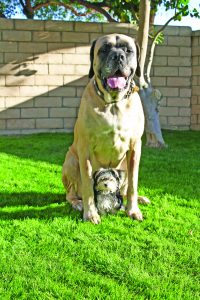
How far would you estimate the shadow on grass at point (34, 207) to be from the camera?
3289mm

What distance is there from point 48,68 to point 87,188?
616cm

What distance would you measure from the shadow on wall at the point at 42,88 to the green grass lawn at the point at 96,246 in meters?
4.34

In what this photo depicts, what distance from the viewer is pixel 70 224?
3.08 m

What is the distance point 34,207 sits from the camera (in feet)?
11.6

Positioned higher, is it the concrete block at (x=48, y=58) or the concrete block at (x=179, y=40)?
the concrete block at (x=179, y=40)

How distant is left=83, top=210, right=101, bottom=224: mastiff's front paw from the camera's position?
10.2 ft

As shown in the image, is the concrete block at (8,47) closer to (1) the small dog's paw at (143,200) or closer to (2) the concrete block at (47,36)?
(2) the concrete block at (47,36)

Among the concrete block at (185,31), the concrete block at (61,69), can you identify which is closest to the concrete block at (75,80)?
the concrete block at (61,69)

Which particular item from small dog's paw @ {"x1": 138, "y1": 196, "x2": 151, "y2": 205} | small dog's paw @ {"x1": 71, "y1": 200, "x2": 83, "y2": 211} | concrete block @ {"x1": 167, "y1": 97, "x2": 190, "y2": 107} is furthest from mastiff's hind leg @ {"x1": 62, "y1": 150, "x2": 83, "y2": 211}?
concrete block @ {"x1": 167, "y1": 97, "x2": 190, "y2": 107}

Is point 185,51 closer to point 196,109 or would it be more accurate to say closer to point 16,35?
point 196,109

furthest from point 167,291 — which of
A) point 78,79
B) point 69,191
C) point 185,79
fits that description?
point 185,79

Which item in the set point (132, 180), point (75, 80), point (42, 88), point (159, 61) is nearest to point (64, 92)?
point (75, 80)

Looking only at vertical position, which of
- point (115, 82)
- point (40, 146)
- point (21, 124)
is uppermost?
point (115, 82)

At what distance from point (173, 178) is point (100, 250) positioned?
2.36 metres
